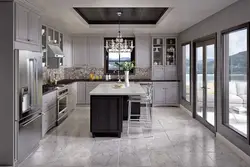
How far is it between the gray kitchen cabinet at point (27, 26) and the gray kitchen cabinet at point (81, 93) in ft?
16.5

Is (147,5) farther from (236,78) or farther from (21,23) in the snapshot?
(21,23)

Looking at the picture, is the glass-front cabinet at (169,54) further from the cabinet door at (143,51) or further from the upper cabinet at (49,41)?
the upper cabinet at (49,41)

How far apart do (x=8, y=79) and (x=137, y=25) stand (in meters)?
5.29

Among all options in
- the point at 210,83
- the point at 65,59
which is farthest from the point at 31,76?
the point at 65,59

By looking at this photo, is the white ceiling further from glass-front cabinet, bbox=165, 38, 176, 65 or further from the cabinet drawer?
glass-front cabinet, bbox=165, 38, 176, 65

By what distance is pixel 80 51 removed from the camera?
34.5 feet

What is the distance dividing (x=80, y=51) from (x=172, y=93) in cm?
359

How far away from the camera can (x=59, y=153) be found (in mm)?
4887

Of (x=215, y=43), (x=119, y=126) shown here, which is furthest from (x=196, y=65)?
(x=119, y=126)

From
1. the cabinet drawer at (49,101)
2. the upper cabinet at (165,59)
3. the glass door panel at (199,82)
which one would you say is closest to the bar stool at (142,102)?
the glass door panel at (199,82)

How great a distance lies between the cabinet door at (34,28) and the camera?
468 centimetres

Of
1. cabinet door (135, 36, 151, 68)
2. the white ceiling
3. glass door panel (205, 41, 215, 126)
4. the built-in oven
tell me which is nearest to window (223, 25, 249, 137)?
the white ceiling

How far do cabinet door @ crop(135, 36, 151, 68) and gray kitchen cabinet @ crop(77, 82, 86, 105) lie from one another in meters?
2.12

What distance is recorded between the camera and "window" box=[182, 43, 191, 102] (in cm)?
877
